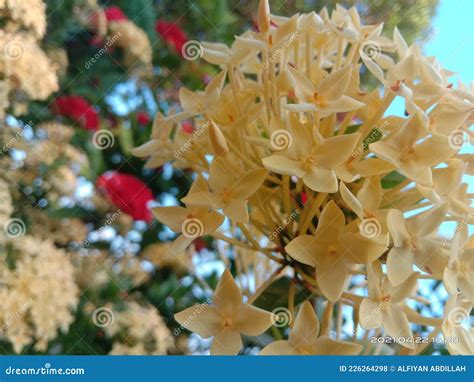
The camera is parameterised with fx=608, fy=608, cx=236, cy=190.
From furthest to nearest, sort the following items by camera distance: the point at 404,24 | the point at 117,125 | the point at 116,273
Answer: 1. the point at 404,24
2. the point at 117,125
3. the point at 116,273

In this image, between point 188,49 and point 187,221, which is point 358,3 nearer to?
point 188,49

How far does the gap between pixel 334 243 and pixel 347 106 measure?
9 centimetres

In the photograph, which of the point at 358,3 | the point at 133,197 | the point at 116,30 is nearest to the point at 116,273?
the point at 133,197

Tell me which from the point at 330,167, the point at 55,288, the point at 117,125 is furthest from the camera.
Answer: the point at 117,125

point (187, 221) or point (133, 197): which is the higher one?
point (187, 221)

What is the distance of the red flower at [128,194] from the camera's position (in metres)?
0.80

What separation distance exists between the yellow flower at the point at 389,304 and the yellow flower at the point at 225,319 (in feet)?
0.23

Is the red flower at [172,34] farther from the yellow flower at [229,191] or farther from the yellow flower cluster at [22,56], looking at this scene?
the yellow flower at [229,191]

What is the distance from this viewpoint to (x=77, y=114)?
876 millimetres

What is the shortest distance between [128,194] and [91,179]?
76 millimetres

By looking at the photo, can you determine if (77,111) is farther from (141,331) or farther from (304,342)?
(304,342)

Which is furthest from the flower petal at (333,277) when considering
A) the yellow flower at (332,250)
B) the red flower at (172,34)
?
the red flower at (172,34)

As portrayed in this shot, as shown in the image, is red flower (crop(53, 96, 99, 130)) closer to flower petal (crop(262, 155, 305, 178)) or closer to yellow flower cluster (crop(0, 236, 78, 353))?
yellow flower cluster (crop(0, 236, 78, 353))

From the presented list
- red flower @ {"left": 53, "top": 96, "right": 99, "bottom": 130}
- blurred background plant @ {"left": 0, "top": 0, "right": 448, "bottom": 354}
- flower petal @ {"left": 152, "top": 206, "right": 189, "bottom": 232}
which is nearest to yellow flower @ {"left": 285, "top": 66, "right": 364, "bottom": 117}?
flower petal @ {"left": 152, "top": 206, "right": 189, "bottom": 232}
